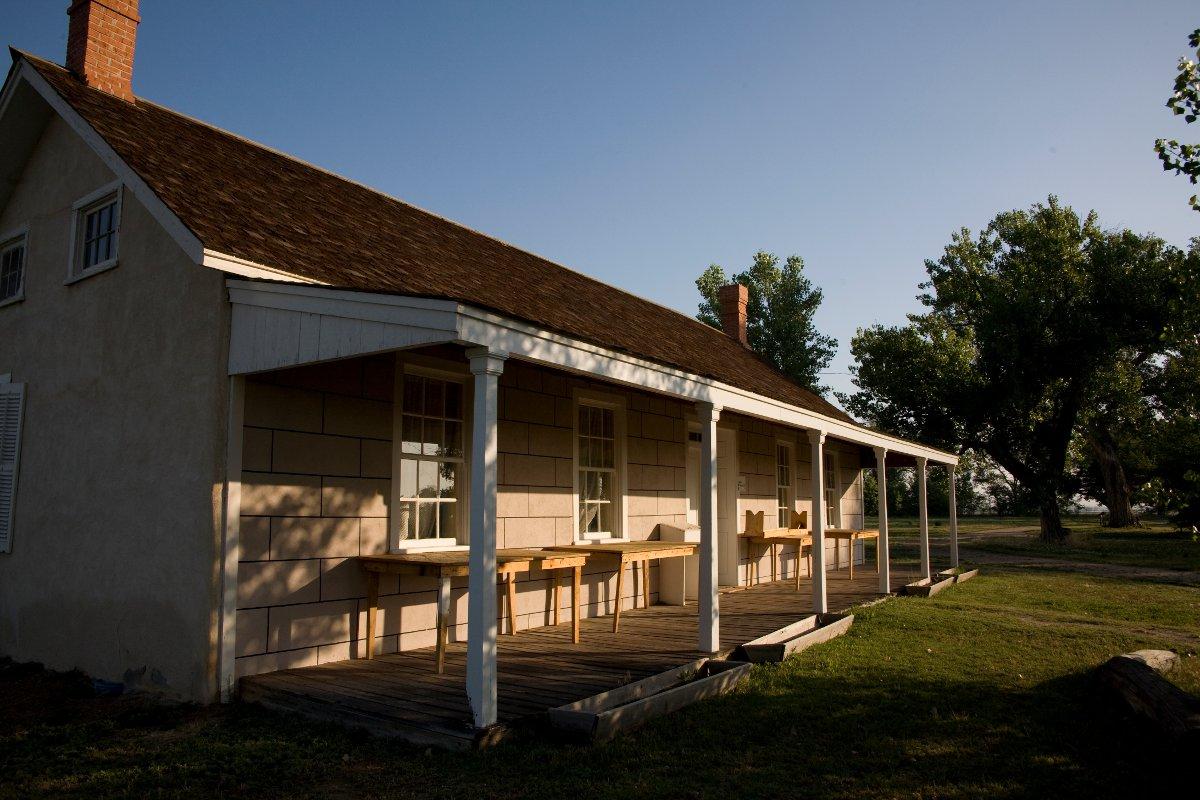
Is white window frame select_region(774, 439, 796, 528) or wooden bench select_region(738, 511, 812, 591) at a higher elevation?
white window frame select_region(774, 439, 796, 528)

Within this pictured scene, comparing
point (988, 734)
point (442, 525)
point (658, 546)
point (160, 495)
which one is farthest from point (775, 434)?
point (160, 495)

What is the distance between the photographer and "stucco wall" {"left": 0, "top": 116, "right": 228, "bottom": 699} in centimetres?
629

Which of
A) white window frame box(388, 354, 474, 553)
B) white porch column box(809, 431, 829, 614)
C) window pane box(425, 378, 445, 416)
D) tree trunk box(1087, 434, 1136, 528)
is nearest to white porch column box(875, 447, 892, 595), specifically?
white porch column box(809, 431, 829, 614)

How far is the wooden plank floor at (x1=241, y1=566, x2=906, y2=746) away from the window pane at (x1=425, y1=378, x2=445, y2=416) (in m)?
2.16

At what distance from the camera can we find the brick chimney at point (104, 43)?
8.22 metres

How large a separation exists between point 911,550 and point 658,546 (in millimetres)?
16925

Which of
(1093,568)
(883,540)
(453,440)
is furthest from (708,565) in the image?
(1093,568)

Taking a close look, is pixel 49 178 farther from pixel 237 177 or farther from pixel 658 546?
pixel 658 546

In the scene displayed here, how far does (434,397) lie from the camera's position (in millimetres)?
8062

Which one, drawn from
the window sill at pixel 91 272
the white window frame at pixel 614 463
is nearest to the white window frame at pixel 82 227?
the window sill at pixel 91 272

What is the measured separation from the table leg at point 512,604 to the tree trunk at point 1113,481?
3119 centimetres

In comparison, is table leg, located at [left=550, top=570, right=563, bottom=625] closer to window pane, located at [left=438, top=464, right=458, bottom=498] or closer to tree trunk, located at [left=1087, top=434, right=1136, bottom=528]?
window pane, located at [left=438, top=464, right=458, bottom=498]

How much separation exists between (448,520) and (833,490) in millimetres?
11236

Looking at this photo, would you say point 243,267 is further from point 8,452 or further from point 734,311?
point 734,311
